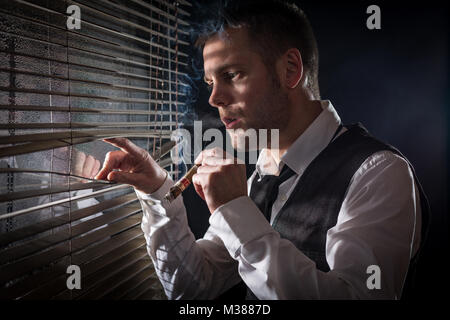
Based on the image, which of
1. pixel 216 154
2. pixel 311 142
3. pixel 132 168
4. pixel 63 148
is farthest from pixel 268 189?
pixel 63 148

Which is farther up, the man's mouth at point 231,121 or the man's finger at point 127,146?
the man's mouth at point 231,121

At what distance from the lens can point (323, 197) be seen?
4.22 ft

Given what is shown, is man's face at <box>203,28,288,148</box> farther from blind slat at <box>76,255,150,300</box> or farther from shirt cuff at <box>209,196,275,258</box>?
blind slat at <box>76,255,150,300</box>

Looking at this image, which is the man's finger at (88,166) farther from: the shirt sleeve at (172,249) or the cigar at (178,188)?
the cigar at (178,188)

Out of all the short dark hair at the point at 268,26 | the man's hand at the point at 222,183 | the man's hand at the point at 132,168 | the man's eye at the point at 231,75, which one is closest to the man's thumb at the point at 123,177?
the man's hand at the point at 132,168

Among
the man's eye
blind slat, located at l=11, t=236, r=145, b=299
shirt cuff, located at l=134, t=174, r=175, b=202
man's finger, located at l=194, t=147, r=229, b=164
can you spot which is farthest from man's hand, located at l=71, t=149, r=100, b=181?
the man's eye

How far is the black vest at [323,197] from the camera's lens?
1258 mm

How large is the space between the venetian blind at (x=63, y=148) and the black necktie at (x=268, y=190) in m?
0.51

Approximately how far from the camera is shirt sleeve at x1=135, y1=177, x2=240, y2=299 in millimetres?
1461

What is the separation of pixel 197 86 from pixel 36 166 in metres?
1.21

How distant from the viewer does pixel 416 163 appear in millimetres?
2000

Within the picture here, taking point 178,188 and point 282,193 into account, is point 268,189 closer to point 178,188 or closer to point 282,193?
point 282,193
